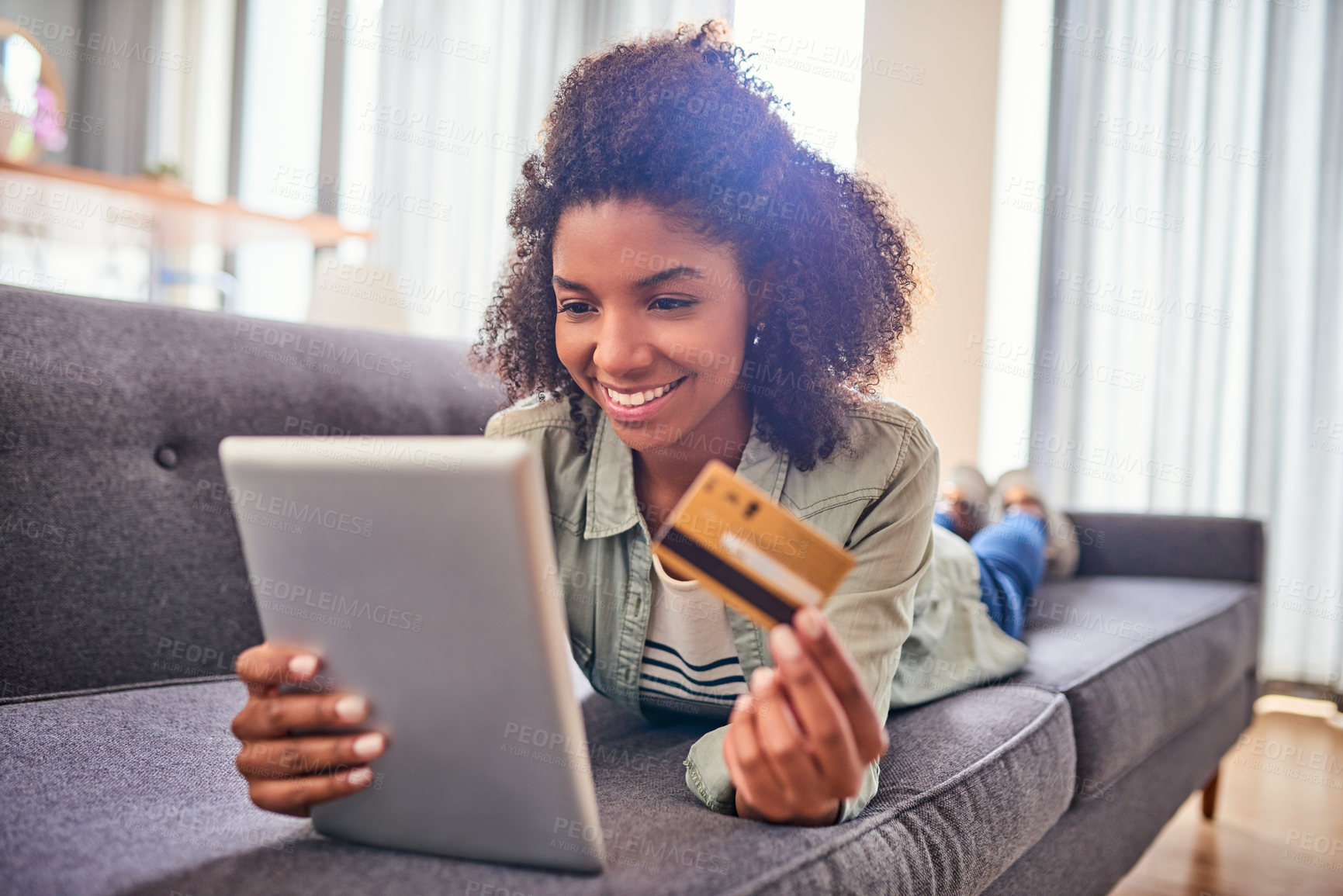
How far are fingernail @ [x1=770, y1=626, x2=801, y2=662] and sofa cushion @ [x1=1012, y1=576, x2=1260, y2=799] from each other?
725mm

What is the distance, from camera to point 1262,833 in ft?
5.90

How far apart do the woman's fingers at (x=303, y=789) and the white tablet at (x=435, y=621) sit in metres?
0.01

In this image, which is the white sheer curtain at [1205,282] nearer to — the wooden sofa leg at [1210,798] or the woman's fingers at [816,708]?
the wooden sofa leg at [1210,798]

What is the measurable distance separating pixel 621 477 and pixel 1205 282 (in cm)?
244

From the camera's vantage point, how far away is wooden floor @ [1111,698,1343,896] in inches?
61.6

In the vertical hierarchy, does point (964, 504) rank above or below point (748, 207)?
below

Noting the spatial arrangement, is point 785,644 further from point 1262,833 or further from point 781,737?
point 1262,833

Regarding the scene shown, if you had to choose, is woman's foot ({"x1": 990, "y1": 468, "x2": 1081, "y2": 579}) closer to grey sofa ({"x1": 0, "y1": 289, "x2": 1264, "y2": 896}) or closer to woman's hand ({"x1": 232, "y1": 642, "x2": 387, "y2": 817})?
grey sofa ({"x1": 0, "y1": 289, "x2": 1264, "y2": 896})

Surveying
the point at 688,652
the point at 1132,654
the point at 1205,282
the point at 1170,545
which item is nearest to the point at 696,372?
the point at 688,652

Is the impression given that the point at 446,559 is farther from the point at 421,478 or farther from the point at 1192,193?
the point at 1192,193

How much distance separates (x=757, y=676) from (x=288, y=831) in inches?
13.5

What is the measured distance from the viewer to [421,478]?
1.65 ft

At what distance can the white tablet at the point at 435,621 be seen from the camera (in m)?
0.50

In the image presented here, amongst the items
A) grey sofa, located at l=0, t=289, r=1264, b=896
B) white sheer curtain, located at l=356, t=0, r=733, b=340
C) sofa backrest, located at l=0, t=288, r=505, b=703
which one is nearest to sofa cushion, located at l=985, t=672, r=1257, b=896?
grey sofa, located at l=0, t=289, r=1264, b=896
